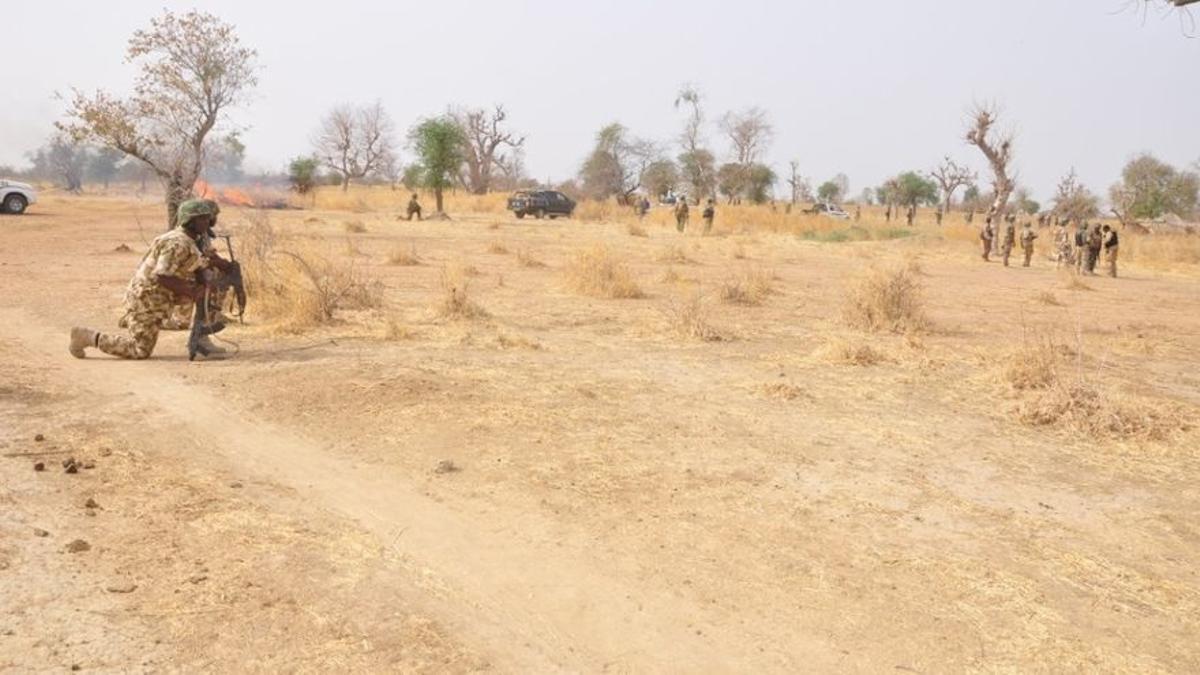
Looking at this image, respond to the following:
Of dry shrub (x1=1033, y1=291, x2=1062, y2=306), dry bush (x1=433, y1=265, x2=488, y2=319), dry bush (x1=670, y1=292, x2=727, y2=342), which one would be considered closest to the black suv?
dry shrub (x1=1033, y1=291, x2=1062, y2=306)

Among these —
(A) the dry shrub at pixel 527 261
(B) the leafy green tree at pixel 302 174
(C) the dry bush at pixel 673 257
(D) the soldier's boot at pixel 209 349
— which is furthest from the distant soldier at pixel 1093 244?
(B) the leafy green tree at pixel 302 174

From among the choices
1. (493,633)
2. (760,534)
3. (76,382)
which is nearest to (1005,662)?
(760,534)

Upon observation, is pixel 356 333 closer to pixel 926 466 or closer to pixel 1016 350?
pixel 926 466

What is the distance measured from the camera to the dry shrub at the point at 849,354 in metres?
8.09

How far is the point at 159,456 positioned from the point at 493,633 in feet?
8.92

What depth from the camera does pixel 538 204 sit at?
38.3 m

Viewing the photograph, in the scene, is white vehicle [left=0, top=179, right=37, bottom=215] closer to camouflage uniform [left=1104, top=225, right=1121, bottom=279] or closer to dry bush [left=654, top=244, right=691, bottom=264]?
dry bush [left=654, top=244, right=691, bottom=264]

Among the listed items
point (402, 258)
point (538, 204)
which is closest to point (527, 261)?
point (402, 258)

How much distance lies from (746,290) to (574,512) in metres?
8.82

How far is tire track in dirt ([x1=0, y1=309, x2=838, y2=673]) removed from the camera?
125 inches

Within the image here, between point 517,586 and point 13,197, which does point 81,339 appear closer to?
point 517,586

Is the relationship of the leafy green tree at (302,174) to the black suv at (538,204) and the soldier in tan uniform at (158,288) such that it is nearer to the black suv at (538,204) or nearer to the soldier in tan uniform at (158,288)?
the black suv at (538,204)

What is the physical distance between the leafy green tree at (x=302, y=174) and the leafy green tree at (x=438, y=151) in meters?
15.2

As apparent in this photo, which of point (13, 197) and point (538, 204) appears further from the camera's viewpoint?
point (538, 204)
